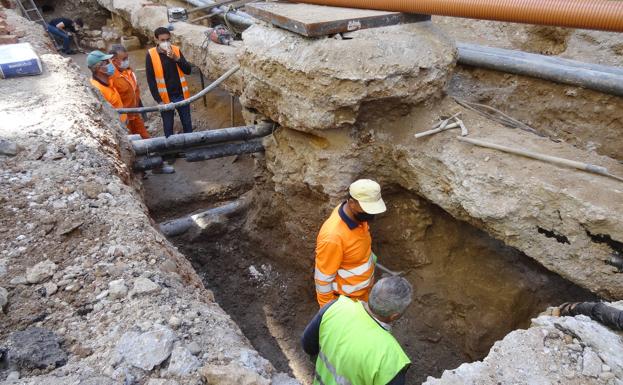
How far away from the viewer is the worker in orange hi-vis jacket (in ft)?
10.4

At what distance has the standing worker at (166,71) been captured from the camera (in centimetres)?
606

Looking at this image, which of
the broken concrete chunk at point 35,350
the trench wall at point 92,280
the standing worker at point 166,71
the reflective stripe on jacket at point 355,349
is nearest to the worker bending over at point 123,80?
the standing worker at point 166,71

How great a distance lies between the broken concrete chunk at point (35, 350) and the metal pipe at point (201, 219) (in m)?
3.06

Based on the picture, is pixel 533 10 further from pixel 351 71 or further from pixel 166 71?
pixel 166 71

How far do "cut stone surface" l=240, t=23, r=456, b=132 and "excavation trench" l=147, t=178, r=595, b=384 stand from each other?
37.1 inches

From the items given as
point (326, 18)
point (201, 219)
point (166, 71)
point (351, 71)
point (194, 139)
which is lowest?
point (201, 219)

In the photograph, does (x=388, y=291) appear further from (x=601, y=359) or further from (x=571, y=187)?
(x=571, y=187)

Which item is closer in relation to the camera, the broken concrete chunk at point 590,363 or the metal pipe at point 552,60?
the broken concrete chunk at point 590,363

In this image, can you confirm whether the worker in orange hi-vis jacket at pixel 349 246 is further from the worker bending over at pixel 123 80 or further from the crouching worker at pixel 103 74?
the worker bending over at pixel 123 80

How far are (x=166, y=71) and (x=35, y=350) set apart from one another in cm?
496

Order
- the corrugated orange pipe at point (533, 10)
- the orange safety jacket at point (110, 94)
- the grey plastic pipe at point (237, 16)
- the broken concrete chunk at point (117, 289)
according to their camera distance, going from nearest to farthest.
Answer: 1. the broken concrete chunk at point (117, 289)
2. the corrugated orange pipe at point (533, 10)
3. the orange safety jacket at point (110, 94)
4. the grey plastic pipe at point (237, 16)

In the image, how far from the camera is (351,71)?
3.47 meters

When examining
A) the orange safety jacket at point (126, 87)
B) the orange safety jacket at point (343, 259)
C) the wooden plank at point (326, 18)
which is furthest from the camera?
the orange safety jacket at point (126, 87)

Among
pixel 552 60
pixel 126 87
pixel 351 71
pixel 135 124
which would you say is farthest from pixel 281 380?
pixel 135 124
